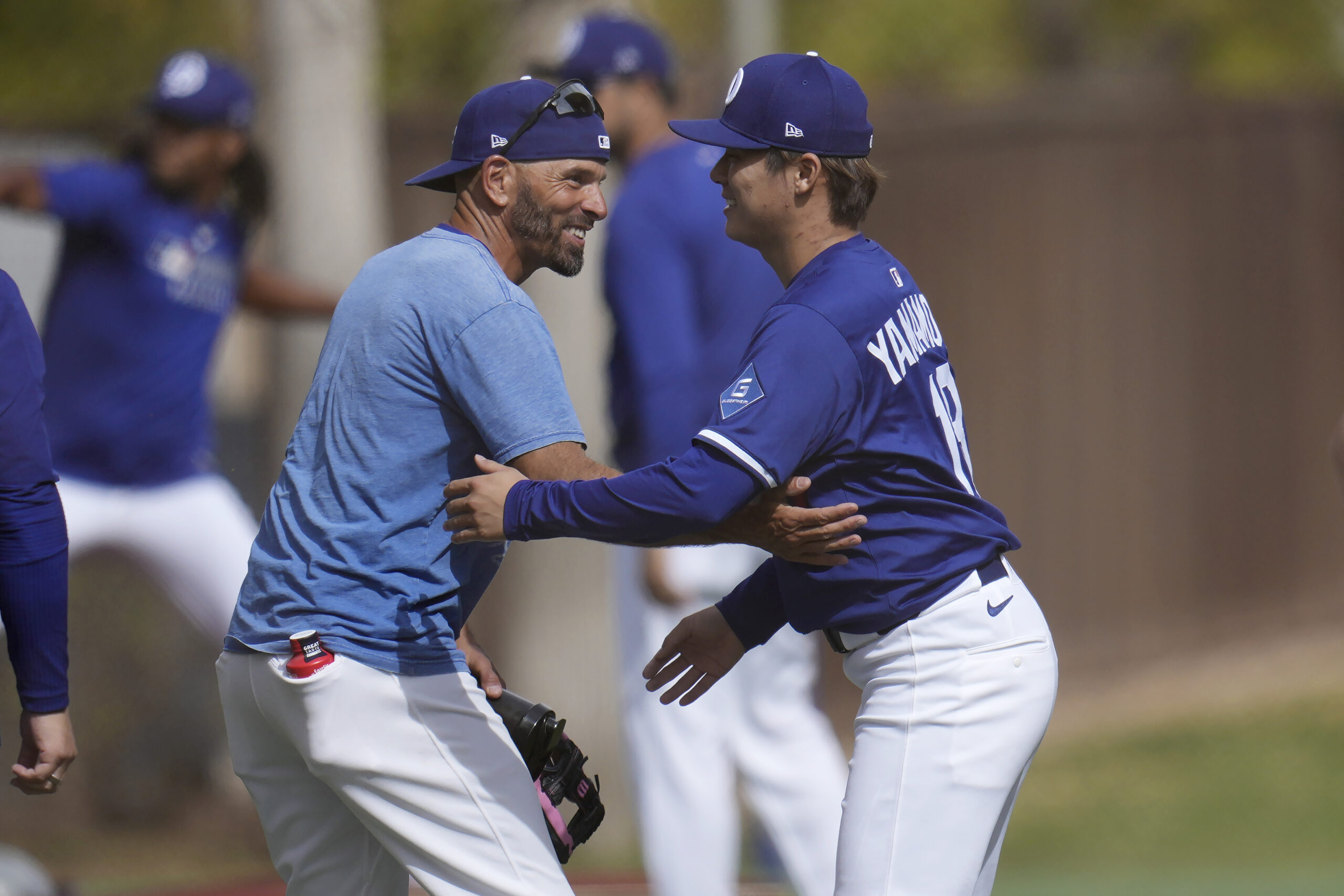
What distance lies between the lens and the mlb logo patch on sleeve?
2.60m

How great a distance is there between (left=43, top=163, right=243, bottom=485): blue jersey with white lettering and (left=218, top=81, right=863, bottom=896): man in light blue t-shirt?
6.83 ft

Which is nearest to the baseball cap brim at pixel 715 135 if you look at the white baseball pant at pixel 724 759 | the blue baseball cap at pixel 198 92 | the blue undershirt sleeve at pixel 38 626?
the blue undershirt sleeve at pixel 38 626

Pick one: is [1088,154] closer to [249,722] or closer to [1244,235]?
[1244,235]

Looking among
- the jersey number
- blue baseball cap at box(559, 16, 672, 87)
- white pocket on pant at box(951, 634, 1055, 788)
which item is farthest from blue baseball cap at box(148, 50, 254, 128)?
white pocket on pant at box(951, 634, 1055, 788)

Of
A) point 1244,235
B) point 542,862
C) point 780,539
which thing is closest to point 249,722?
point 542,862

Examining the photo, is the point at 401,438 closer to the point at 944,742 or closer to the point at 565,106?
the point at 565,106

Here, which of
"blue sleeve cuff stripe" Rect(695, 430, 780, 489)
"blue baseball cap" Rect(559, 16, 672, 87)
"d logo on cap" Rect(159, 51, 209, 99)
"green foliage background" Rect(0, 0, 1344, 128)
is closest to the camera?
"blue sleeve cuff stripe" Rect(695, 430, 780, 489)

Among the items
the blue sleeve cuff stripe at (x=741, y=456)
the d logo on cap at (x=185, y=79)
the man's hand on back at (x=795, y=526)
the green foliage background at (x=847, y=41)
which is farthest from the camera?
the green foliage background at (x=847, y=41)

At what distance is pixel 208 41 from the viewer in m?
8.88

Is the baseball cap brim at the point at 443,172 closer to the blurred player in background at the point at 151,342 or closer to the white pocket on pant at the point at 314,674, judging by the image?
the white pocket on pant at the point at 314,674

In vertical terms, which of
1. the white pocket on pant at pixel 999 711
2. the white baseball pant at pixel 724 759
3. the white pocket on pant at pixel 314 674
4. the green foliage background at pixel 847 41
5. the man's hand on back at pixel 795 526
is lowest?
the white baseball pant at pixel 724 759

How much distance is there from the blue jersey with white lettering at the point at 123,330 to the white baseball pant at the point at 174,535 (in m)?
0.06

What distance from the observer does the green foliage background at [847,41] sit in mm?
8633

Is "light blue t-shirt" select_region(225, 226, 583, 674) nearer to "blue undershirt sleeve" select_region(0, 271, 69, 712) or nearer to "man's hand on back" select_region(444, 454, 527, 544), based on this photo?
"man's hand on back" select_region(444, 454, 527, 544)
